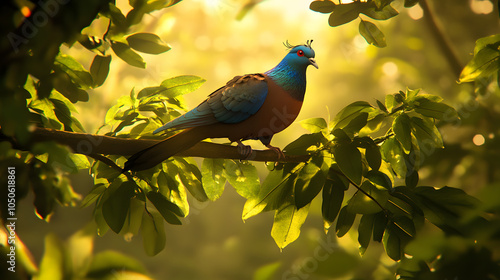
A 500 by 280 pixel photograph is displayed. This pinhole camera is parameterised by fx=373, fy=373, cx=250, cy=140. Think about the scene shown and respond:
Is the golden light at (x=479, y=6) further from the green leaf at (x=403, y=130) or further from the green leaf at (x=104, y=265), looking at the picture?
the green leaf at (x=104, y=265)

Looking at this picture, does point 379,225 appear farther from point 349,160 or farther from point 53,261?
point 53,261

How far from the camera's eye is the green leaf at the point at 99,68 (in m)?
1.50

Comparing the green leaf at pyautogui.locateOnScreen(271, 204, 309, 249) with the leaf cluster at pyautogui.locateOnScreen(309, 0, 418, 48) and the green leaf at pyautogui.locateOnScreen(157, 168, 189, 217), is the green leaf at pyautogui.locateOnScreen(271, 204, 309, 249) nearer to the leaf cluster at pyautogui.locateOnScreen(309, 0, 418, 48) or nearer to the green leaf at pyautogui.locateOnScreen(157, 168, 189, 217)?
the green leaf at pyautogui.locateOnScreen(157, 168, 189, 217)

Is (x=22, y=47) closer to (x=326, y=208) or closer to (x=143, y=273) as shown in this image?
(x=143, y=273)

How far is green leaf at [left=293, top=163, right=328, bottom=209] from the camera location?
1.30 m

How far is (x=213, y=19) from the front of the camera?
20.5ft

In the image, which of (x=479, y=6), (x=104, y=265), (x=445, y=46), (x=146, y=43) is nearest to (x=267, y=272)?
(x=104, y=265)

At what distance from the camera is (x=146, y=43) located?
4.90 feet

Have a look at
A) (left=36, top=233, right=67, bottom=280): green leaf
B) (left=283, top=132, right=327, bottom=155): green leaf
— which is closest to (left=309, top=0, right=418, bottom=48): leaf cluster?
(left=283, top=132, right=327, bottom=155): green leaf

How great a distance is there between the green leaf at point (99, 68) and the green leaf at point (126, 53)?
61 mm

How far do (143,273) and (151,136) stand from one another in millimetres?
898

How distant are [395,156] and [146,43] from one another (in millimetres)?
1067

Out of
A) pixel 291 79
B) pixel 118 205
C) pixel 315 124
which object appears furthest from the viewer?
pixel 291 79

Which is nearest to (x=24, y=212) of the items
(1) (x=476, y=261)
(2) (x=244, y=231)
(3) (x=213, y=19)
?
(2) (x=244, y=231)
